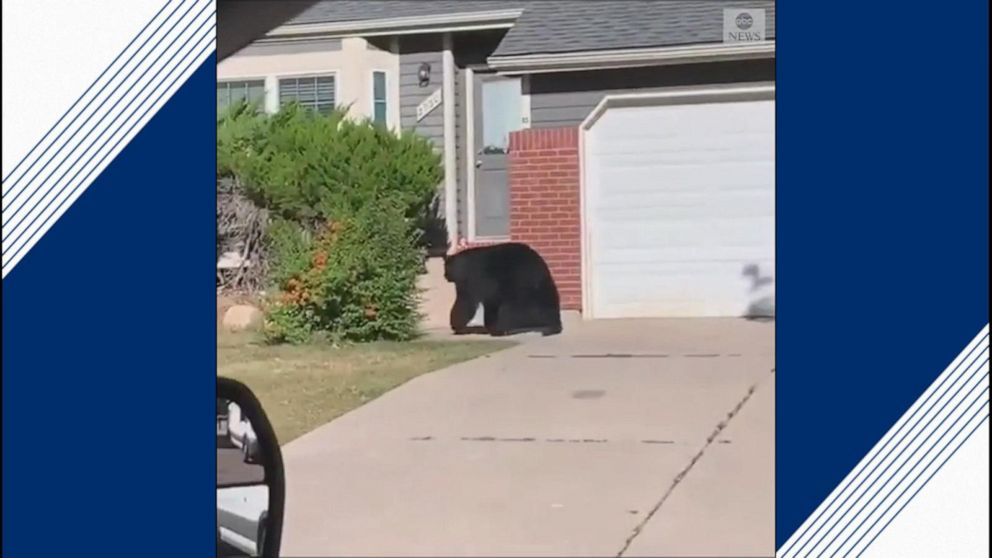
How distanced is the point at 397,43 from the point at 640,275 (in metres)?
1.05

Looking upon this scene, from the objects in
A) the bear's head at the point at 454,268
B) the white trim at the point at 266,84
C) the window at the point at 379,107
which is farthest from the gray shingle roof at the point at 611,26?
the white trim at the point at 266,84

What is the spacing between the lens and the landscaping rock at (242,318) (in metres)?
2.79

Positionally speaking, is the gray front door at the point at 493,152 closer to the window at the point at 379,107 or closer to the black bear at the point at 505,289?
the black bear at the point at 505,289

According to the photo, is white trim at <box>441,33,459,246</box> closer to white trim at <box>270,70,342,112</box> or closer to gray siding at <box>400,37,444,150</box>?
gray siding at <box>400,37,444,150</box>

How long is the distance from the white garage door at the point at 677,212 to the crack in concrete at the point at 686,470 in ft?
1.61

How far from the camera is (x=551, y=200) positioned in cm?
330

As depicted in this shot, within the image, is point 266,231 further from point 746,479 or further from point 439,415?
point 746,479

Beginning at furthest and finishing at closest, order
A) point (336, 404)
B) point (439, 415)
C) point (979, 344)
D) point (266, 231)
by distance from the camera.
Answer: point (439, 415) < point (336, 404) < point (266, 231) < point (979, 344)

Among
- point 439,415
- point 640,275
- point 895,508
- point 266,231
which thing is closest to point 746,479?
point 640,275

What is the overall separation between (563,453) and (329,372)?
3.15ft

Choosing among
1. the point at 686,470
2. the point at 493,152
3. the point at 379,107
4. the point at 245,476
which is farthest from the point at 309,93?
the point at 686,470

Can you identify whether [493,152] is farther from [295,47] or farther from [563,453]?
[563,453]

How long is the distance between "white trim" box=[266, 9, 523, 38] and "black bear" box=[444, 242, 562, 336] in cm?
74

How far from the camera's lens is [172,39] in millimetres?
1475
